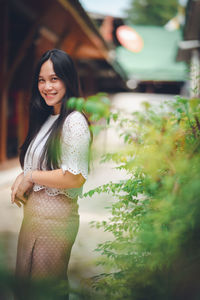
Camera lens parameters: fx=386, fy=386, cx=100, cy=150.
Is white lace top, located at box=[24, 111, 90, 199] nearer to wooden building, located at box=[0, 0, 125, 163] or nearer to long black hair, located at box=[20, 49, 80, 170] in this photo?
long black hair, located at box=[20, 49, 80, 170]

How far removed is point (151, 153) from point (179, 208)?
0.72 ft

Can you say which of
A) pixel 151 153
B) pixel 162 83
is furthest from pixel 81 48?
pixel 162 83

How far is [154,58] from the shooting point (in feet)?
76.5

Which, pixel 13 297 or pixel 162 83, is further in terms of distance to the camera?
pixel 162 83

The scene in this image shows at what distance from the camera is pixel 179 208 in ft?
4.22

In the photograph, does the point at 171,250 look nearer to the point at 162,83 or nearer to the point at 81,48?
the point at 81,48

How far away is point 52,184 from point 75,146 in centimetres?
20

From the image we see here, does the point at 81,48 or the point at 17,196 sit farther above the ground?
the point at 81,48

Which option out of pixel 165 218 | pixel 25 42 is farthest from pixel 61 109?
pixel 25 42

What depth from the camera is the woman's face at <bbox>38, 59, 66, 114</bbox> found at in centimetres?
187

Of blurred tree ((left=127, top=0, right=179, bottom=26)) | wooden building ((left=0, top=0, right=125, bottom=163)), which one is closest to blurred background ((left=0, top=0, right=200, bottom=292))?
wooden building ((left=0, top=0, right=125, bottom=163))

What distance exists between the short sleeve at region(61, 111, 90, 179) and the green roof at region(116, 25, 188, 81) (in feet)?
53.7

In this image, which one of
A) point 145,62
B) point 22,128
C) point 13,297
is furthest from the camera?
point 145,62

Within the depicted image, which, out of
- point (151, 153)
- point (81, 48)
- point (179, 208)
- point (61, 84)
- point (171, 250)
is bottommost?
point (171, 250)
